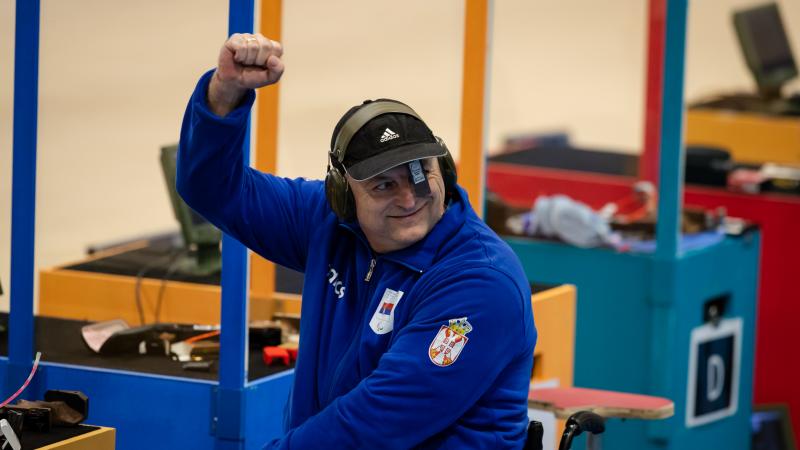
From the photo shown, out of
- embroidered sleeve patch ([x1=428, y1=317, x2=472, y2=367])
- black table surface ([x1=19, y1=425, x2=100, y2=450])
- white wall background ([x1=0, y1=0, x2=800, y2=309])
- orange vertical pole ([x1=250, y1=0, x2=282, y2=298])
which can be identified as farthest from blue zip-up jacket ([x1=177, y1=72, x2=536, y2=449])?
white wall background ([x1=0, y1=0, x2=800, y2=309])

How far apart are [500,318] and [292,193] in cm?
70

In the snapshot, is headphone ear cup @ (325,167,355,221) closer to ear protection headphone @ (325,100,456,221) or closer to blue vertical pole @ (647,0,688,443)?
ear protection headphone @ (325,100,456,221)

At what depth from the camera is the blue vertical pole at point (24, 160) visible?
396cm

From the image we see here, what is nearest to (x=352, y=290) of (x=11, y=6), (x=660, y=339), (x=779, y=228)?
(x=11, y=6)

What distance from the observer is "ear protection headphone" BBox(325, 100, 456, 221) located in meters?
3.19

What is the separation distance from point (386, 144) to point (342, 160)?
12cm

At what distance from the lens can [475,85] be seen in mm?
4691

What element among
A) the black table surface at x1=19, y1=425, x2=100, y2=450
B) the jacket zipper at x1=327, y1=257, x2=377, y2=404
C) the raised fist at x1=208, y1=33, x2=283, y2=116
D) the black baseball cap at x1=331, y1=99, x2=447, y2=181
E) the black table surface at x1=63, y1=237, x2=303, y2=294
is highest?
the raised fist at x1=208, y1=33, x2=283, y2=116

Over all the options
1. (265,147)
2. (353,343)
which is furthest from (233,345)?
(265,147)

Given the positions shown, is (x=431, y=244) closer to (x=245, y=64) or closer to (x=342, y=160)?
(x=342, y=160)

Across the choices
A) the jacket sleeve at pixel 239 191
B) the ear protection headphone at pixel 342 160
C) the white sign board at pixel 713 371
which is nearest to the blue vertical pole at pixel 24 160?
the jacket sleeve at pixel 239 191

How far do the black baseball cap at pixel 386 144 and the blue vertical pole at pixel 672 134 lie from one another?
2.56 m

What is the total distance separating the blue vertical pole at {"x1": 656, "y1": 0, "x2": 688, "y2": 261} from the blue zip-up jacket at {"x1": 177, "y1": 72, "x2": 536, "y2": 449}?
7.87 feet

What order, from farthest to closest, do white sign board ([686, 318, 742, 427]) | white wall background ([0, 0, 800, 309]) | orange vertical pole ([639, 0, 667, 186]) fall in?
white wall background ([0, 0, 800, 309])
orange vertical pole ([639, 0, 667, 186])
white sign board ([686, 318, 742, 427])
